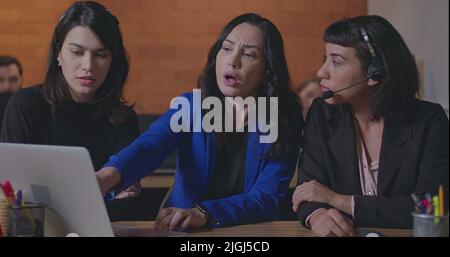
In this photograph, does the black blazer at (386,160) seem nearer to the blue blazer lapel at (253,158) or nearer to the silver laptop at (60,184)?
the blue blazer lapel at (253,158)

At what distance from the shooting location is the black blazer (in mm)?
1804

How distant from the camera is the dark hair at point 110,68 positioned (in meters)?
1.99

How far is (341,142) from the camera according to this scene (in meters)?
1.90

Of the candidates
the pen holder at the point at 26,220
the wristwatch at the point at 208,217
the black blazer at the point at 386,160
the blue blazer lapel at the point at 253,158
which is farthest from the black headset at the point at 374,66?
the pen holder at the point at 26,220

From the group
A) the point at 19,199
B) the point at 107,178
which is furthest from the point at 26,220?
the point at 107,178

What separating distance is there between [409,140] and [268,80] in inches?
15.4

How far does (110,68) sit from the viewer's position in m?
1.99

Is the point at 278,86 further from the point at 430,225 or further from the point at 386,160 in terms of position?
the point at 430,225

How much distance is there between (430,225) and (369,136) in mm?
366

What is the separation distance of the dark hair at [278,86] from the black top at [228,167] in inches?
1.1

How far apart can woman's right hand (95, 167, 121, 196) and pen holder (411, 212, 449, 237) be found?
0.73 m

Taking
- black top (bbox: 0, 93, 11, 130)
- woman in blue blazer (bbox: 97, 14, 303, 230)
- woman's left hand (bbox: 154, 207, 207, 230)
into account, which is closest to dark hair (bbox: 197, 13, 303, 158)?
woman in blue blazer (bbox: 97, 14, 303, 230)
